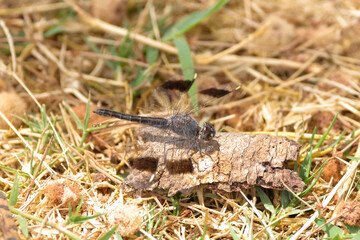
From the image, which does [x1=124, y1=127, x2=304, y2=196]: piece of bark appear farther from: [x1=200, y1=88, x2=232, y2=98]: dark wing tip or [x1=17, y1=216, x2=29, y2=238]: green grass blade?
[x1=17, y1=216, x2=29, y2=238]: green grass blade

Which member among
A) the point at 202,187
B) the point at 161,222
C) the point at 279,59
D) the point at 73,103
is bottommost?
the point at 161,222

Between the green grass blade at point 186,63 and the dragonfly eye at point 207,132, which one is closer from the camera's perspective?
the dragonfly eye at point 207,132

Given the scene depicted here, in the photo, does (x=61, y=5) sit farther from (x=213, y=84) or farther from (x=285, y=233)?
(x=285, y=233)

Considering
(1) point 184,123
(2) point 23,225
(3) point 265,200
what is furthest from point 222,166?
(2) point 23,225

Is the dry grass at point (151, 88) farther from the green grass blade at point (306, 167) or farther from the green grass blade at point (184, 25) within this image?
the green grass blade at point (184, 25)

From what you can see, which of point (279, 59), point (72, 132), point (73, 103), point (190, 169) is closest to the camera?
point (190, 169)

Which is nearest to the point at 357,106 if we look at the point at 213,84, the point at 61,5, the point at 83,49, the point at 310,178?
the point at 310,178

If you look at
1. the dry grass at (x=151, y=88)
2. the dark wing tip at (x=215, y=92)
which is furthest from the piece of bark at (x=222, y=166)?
the dark wing tip at (x=215, y=92)
